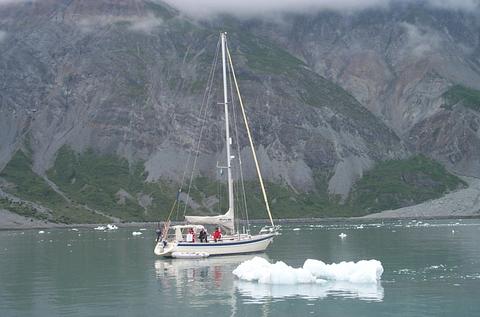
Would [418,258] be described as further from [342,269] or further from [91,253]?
[91,253]

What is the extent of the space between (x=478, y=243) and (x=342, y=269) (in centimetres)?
5011

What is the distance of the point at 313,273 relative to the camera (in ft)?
192

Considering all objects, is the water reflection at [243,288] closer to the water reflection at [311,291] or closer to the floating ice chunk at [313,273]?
the water reflection at [311,291]

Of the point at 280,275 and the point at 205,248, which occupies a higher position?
the point at 205,248

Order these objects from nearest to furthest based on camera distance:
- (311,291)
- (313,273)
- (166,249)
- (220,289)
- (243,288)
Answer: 1. (311,291)
2. (243,288)
3. (220,289)
4. (313,273)
5. (166,249)

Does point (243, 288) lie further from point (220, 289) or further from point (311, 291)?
point (311, 291)

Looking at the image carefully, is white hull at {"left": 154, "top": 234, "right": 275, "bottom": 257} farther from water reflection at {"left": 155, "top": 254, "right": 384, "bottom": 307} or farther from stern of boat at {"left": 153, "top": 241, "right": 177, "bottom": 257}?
water reflection at {"left": 155, "top": 254, "right": 384, "bottom": 307}

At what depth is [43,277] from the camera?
2692 inches

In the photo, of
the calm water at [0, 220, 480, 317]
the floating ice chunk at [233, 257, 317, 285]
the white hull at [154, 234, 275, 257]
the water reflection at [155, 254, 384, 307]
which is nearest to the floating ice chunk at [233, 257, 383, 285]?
the floating ice chunk at [233, 257, 317, 285]

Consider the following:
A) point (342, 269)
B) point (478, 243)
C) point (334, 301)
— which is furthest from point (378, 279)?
point (478, 243)

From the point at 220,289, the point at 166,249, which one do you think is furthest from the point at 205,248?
the point at 220,289

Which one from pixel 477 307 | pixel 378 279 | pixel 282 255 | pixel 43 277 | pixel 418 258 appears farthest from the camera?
pixel 282 255

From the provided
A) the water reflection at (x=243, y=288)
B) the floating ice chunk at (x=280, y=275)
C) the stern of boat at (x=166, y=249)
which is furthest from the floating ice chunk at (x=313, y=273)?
the stern of boat at (x=166, y=249)

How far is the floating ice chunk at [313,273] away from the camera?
54688 millimetres
